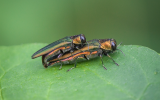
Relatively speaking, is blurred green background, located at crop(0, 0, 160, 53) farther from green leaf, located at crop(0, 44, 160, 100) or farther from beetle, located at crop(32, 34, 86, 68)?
green leaf, located at crop(0, 44, 160, 100)

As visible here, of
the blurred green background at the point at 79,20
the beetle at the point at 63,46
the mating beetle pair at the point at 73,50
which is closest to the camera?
the mating beetle pair at the point at 73,50

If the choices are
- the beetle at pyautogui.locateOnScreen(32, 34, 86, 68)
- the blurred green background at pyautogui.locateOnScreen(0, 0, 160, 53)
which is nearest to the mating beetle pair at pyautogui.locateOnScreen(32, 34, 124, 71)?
the beetle at pyautogui.locateOnScreen(32, 34, 86, 68)

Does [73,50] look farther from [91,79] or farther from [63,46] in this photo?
[91,79]

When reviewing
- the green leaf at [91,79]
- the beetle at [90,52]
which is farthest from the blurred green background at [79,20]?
the green leaf at [91,79]

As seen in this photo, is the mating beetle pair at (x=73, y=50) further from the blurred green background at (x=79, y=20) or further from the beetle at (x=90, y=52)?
the blurred green background at (x=79, y=20)

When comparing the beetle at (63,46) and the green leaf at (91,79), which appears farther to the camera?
the beetle at (63,46)

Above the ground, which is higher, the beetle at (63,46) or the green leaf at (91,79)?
the beetle at (63,46)

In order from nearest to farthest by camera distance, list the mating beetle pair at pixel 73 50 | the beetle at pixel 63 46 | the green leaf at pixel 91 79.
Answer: the green leaf at pixel 91 79 < the mating beetle pair at pixel 73 50 < the beetle at pixel 63 46
